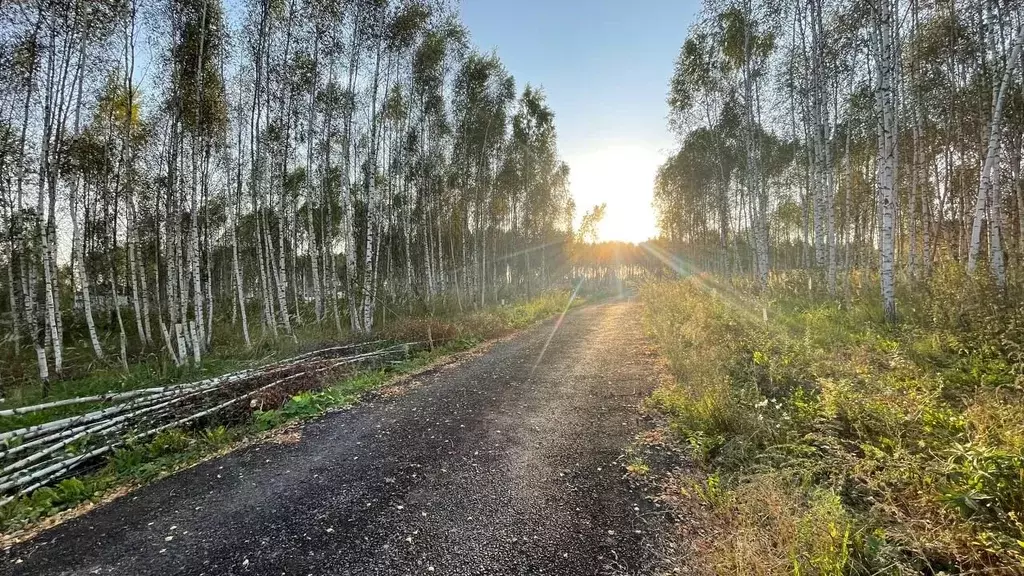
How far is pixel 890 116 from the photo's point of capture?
25.8ft

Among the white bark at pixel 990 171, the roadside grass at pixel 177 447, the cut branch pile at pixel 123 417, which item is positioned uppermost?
the white bark at pixel 990 171

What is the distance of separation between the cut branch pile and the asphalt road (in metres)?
1.26

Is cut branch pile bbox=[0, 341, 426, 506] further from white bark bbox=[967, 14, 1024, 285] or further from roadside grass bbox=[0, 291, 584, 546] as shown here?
white bark bbox=[967, 14, 1024, 285]

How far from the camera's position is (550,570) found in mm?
2490

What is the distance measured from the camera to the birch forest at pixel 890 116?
7.96m

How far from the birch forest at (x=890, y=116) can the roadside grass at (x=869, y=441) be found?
6.07 ft

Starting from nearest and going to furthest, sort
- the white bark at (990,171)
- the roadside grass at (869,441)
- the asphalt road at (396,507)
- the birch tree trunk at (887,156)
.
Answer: the roadside grass at (869,441)
the asphalt road at (396,507)
the white bark at (990,171)
the birch tree trunk at (887,156)

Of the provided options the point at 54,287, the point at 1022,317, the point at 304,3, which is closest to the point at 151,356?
the point at 54,287

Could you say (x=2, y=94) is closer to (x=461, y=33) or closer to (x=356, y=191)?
(x=356, y=191)

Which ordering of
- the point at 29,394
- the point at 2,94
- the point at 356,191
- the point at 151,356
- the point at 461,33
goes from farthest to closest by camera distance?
the point at 356,191, the point at 461,33, the point at 151,356, the point at 2,94, the point at 29,394

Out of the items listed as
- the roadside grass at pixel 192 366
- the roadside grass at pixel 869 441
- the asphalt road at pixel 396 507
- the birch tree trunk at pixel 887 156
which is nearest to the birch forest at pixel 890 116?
the birch tree trunk at pixel 887 156

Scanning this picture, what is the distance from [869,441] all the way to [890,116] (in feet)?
27.1

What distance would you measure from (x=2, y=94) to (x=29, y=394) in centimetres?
867

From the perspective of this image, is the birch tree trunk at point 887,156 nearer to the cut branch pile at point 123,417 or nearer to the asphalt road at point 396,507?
the asphalt road at point 396,507
